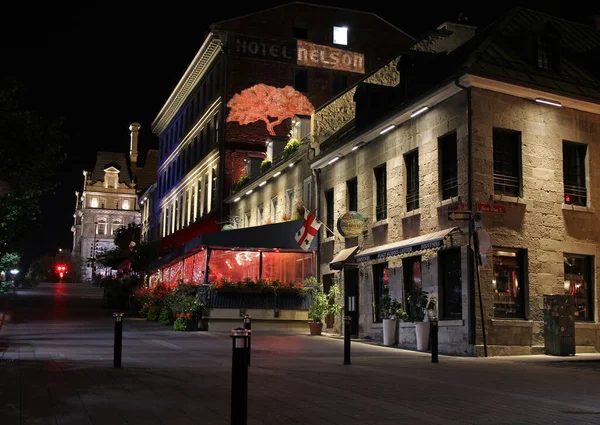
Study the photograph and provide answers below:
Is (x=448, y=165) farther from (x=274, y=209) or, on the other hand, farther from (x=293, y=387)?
(x=274, y=209)

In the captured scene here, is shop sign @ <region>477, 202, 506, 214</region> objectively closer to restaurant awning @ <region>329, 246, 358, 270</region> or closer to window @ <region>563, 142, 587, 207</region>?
window @ <region>563, 142, 587, 207</region>

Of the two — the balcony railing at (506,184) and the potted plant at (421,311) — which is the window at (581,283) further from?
the potted plant at (421,311)

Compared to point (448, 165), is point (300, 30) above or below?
above

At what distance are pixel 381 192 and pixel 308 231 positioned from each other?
367 cm

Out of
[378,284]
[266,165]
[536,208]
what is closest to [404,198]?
[378,284]

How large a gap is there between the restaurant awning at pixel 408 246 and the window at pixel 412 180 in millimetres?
1124

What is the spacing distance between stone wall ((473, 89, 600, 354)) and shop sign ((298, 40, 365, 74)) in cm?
2397

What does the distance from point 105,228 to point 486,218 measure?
114m

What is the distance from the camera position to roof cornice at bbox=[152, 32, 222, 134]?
41.4m

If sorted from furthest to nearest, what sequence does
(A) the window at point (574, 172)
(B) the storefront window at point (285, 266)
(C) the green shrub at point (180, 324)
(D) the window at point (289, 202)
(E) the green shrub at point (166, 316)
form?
(D) the window at point (289, 202)
(E) the green shrub at point (166, 316)
(B) the storefront window at point (285, 266)
(C) the green shrub at point (180, 324)
(A) the window at point (574, 172)

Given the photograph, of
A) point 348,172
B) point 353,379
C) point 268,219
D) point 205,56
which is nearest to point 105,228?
point 205,56

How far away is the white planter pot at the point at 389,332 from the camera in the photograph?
62.0 feet

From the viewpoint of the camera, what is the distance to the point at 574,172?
714 inches

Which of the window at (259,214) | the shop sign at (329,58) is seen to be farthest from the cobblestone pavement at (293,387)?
the shop sign at (329,58)
